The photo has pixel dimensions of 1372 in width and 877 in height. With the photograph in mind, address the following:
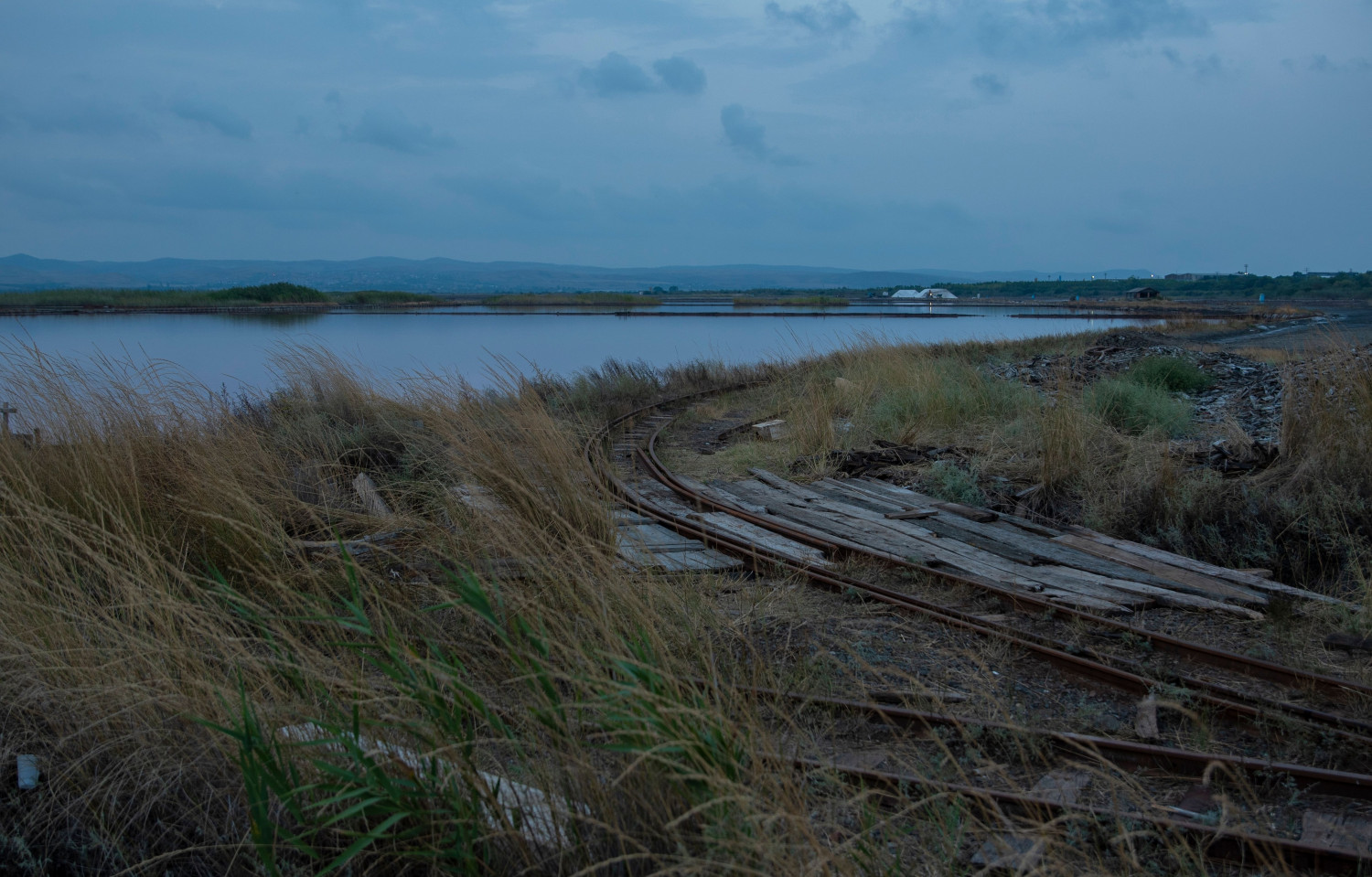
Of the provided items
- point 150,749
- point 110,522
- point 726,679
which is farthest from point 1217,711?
point 110,522

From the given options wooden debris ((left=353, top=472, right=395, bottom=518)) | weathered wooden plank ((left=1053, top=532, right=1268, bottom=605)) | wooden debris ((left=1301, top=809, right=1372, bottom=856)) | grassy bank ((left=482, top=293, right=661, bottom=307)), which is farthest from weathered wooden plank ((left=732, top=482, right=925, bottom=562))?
grassy bank ((left=482, top=293, right=661, bottom=307))

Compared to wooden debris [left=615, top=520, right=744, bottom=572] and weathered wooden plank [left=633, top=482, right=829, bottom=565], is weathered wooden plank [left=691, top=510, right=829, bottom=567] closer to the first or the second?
weathered wooden plank [left=633, top=482, right=829, bottom=565]

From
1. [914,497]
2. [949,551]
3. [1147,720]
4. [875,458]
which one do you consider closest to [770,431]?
[875,458]

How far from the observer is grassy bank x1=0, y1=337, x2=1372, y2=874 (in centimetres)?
262

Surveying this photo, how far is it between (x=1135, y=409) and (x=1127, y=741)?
355 inches

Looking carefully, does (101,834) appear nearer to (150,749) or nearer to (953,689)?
(150,749)

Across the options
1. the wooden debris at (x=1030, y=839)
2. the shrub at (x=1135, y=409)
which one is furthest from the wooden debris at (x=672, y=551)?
the shrub at (x=1135, y=409)

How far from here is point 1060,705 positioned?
13.7ft

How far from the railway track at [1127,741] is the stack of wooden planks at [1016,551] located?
36cm

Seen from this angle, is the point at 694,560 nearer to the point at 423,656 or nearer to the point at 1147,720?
the point at 423,656

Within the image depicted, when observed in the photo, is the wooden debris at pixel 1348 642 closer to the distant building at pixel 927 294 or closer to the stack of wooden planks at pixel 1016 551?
the stack of wooden planks at pixel 1016 551

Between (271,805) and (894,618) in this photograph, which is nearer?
(271,805)

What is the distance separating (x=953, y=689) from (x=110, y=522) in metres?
5.17

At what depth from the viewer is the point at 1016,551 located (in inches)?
266
